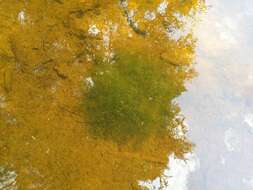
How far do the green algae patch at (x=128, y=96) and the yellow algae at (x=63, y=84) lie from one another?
0.85 feet

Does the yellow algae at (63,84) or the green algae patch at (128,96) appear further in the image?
the yellow algae at (63,84)

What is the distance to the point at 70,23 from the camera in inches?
693

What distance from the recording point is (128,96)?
16172 millimetres

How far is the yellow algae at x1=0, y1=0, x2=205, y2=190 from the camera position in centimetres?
1731

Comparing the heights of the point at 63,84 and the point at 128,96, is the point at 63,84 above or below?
above

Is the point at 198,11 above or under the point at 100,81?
above

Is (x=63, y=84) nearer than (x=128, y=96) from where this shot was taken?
No

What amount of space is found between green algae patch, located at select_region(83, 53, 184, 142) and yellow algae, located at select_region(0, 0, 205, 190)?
0.85ft

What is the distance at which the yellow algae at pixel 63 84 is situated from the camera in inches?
682

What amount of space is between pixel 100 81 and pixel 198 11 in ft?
12.7

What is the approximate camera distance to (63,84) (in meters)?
18.0

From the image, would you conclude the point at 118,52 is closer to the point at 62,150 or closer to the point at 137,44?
the point at 137,44

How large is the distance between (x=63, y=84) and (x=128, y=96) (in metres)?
2.60

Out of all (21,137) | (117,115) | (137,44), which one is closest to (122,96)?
(117,115)
